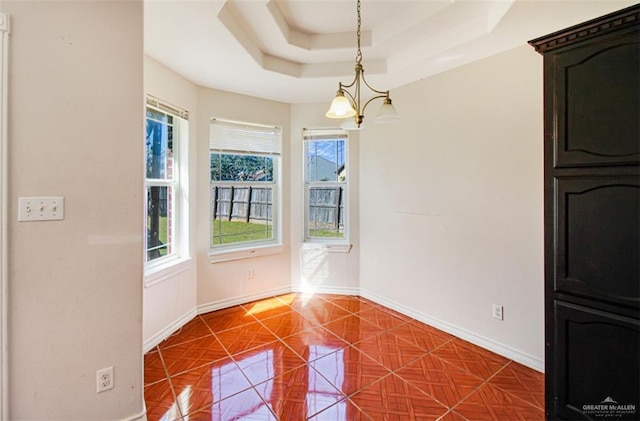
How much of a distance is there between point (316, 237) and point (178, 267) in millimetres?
1719

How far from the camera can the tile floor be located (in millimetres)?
1799

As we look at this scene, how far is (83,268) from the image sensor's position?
1466 millimetres

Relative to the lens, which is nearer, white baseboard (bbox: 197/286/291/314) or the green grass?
white baseboard (bbox: 197/286/291/314)

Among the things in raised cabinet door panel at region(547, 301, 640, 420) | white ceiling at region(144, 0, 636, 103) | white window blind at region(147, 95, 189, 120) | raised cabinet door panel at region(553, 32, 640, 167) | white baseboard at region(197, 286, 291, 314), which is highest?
white ceiling at region(144, 0, 636, 103)

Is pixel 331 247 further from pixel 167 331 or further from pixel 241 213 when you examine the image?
pixel 167 331

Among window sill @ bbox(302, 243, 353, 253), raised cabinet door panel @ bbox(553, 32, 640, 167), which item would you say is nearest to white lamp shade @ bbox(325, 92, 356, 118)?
raised cabinet door panel @ bbox(553, 32, 640, 167)

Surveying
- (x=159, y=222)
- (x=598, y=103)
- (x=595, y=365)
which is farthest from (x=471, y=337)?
(x=159, y=222)

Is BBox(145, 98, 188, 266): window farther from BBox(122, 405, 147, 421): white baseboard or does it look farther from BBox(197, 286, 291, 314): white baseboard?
BBox(122, 405, 147, 421): white baseboard

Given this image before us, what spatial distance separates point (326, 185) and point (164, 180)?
6.22ft

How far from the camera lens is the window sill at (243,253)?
10.8ft

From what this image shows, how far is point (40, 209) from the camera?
1.37 meters

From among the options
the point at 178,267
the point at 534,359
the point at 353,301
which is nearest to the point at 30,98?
the point at 178,267

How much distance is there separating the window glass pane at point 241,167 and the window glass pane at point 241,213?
0.38 ft

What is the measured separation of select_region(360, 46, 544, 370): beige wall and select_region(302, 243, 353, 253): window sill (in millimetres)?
351
